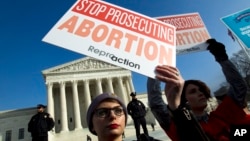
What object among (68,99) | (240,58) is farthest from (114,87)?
(240,58)

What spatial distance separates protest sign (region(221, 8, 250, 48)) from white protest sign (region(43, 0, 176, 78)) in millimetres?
2659

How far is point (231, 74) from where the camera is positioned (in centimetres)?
297

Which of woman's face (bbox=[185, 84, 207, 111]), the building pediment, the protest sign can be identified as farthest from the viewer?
the building pediment

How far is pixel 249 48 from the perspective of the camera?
4.63 m

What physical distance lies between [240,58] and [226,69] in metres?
32.6

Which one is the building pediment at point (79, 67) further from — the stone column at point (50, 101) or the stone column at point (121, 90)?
the stone column at point (121, 90)

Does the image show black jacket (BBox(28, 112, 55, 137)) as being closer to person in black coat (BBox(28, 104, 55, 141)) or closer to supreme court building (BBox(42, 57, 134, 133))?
person in black coat (BBox(28, 104, 55, 141))

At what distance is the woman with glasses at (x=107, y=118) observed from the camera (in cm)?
200

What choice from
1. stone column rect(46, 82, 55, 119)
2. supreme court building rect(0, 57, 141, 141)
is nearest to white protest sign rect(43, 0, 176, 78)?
supreme court building rect(0, 57, 141, 141)

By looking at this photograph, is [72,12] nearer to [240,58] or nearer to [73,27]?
[73,27]

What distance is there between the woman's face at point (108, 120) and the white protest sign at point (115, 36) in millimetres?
429

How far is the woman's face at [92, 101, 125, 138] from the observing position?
1999 mm

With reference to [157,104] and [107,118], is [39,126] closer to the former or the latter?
[157,104]

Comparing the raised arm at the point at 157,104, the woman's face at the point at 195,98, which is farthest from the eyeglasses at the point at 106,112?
the woman's face at the point at 195,98
